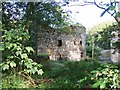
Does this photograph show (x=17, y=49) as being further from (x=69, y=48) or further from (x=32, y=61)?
(x=69, y=48)

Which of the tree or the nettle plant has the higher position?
the tree

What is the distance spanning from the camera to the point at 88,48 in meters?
6.81

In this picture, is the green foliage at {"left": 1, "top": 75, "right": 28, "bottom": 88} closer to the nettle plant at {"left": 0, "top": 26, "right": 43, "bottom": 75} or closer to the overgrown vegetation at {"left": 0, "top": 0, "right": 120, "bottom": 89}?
the overgrown vegetation at {"left": 0, "top": 0, "right": 120, "bottom": 89}

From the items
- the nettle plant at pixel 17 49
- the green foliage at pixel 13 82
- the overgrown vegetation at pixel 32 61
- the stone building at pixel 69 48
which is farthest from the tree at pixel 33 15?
the stone building at pixel 69 48

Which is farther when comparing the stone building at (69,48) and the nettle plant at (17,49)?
the stone building at (69,48)

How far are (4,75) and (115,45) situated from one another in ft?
5.62

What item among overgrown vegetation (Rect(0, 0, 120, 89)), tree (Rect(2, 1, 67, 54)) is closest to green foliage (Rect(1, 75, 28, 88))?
overgrown vegetation (Rect(0, 0, 120, 89))

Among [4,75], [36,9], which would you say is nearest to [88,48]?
[36,9]

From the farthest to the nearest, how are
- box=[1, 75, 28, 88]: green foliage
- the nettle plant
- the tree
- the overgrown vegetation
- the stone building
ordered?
the stone building
the tree
box=[1, 75, 28, 88]: green foliage
the nettle plant
the overgrown vegetation

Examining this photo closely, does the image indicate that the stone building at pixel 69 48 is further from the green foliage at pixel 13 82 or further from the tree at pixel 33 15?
the green foliage at pixel 13 82

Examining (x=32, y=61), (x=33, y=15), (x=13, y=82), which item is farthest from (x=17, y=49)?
(x=33, y=15)

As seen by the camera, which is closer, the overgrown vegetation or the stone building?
the overgrown vegetation

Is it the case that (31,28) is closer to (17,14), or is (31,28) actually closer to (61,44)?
(17,14)

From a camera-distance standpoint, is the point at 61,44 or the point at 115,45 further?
the point at 61,44
